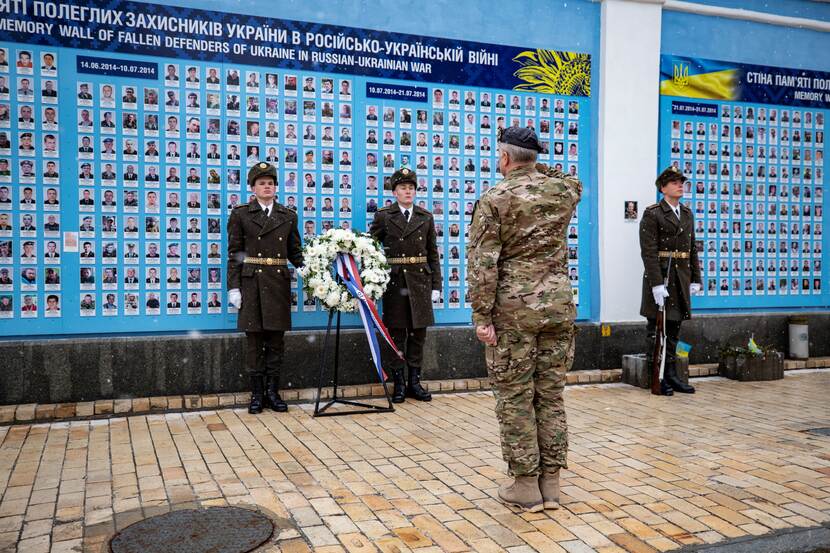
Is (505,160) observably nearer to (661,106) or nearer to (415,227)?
(415,227)

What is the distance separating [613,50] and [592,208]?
1.82 metres

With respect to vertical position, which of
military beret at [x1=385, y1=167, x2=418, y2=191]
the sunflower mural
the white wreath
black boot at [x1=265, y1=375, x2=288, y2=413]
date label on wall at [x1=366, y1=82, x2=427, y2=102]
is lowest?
black boot at [x1=265, y1=375, x2=288, y2=413]

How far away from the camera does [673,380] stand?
7.82 meters

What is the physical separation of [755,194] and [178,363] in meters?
7.30

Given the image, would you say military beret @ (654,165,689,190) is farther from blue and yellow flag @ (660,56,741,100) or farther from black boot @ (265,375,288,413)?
black boot @ (265,375,288,413)

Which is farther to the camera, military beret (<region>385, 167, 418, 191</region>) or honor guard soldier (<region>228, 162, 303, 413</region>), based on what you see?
military beret (<region>385, 167, 418, 191</region>)

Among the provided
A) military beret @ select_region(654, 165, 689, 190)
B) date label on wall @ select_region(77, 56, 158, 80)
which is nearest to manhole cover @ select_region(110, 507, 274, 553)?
date label on wall @ select_region(77, 56, 158, 80)

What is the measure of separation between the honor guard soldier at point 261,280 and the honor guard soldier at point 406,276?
1.01 meters

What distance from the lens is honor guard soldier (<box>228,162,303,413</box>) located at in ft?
22.0

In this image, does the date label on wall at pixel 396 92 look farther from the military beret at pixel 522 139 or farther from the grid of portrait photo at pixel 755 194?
the military beret at pixel 522 139

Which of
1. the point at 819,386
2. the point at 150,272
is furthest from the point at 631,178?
the point at 150,272

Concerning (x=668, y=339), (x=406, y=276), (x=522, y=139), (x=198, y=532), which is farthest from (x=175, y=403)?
(x=668, y=339)

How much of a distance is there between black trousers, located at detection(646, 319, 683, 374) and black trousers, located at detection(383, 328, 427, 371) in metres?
2.48

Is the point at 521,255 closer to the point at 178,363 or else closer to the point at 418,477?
the point at 418,477
